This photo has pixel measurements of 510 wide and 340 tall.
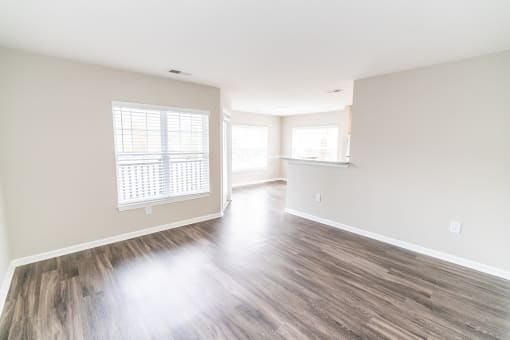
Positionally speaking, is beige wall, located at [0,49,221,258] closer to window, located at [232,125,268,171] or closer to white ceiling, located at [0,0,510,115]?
white ceiling, located at [0,0,510,115]

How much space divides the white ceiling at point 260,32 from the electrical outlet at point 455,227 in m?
1.90

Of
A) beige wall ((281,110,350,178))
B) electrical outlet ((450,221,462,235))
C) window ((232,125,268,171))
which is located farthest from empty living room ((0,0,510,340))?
window ((232,125,268,171))

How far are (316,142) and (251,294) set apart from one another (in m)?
6.07

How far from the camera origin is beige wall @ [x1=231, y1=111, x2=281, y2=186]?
722 cm

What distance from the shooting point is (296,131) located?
798 cm

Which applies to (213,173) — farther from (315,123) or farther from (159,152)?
(315,123)

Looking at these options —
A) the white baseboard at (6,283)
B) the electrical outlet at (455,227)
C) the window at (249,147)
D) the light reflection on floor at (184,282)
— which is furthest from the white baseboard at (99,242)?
the electrical outlet at (455,227)

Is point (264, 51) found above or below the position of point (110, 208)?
above

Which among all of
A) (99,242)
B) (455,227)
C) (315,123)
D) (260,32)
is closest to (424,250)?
(455,227)

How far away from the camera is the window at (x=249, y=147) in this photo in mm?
7184

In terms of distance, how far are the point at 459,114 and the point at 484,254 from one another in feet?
5.29

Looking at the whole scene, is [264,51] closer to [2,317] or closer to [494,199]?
[494,199]

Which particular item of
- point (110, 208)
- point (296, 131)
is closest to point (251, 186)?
point (296, 131)

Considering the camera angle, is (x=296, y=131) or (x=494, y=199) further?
(x=296, y=131)
